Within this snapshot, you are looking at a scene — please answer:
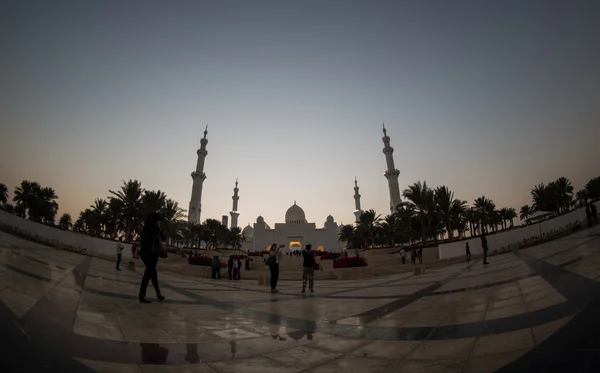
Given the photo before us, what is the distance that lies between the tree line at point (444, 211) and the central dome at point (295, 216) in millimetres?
12119

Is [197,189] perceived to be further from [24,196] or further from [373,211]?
[373,211]

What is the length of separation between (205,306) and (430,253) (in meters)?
28.3

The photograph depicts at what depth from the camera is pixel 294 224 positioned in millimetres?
72750

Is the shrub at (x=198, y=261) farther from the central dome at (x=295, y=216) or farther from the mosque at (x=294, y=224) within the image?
the central dome at (x=295, y=216)

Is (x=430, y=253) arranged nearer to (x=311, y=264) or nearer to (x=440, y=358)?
(x=311, y=264)

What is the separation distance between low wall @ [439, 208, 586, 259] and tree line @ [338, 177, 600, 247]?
1.52 meters

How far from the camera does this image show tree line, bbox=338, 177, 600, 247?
32.6m

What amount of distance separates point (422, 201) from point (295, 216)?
155 feet

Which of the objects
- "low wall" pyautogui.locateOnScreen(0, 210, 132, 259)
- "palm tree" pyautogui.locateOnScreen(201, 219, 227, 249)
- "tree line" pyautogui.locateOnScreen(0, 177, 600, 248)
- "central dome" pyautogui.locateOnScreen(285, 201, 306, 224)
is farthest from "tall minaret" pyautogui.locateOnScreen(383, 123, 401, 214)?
"low wall" pyautogui.locateOnScreen(0, 210, 132, 259)

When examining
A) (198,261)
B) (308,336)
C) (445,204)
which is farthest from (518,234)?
(308,336)

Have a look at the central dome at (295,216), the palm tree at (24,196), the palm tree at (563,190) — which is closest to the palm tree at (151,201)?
the palm tree at (24,196)

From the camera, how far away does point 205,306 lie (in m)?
5.22

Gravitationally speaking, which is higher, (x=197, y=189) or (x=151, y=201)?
(x=197, y=189)

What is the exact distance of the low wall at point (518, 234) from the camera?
2177 cm
